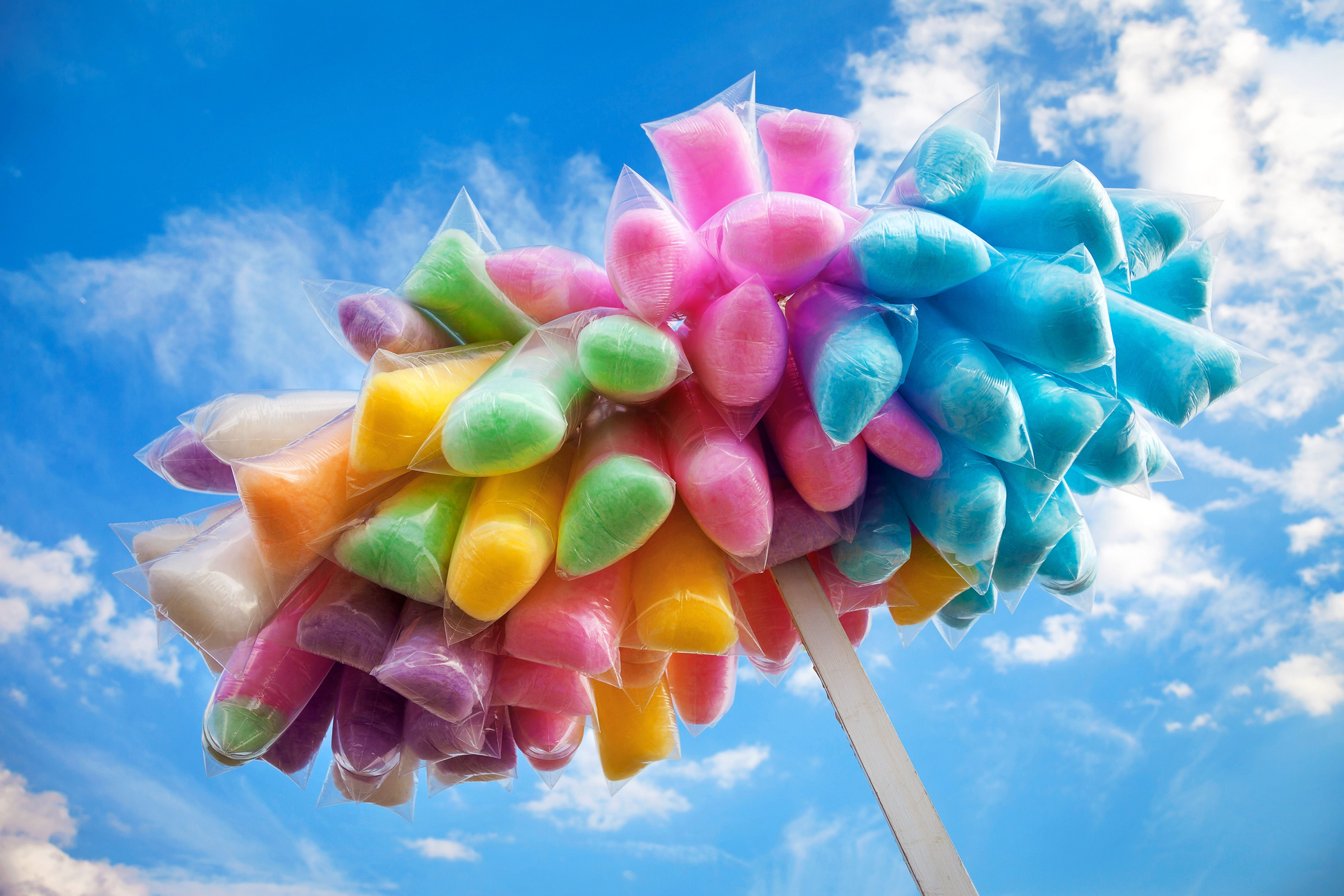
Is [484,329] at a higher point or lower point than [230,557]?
higher

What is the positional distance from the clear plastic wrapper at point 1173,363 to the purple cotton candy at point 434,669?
1.24 metres

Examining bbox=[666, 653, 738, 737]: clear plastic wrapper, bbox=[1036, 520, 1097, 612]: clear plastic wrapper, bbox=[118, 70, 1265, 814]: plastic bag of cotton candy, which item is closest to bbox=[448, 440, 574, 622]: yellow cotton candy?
bbox=[118, 70, 1265, 814]: plastic bag of cotton candy

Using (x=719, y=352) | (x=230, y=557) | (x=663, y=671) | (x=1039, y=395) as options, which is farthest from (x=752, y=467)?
(x=230, y=557)

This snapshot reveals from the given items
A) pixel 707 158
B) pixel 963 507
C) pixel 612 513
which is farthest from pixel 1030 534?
pixel 707 158

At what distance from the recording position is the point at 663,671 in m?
1.64

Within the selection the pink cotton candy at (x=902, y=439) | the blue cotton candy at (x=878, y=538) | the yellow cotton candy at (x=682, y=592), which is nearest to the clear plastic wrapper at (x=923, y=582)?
the blue cotton candy at (x=878, y=538)

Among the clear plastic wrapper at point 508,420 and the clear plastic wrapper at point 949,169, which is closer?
the clear plastic wrapper at point 508,420

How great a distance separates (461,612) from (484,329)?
646mm

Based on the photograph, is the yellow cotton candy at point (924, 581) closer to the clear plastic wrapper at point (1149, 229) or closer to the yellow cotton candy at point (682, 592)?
the yellow cotton candy at point (682, 592)

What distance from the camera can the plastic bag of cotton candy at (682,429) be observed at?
1226 millimetres

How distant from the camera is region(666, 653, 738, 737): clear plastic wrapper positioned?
1.63 meters

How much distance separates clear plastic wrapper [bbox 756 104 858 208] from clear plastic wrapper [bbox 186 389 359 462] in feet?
3.02

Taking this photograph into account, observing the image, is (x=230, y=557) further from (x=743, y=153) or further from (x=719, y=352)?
(x=743, y=153)

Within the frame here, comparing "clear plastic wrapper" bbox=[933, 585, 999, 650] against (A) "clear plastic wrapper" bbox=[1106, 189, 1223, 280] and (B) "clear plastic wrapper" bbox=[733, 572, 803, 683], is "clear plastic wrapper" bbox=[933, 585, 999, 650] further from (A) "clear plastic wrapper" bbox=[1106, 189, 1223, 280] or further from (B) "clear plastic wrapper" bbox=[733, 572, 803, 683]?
(A) "clear plastic wrapper" bbox=[1106, 189, 1223, 280]
